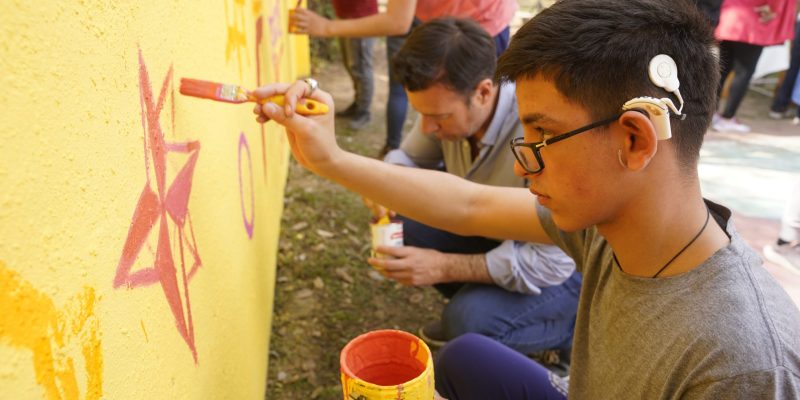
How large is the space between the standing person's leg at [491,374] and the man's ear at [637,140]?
0.87 metres

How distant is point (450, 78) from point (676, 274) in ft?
4.42

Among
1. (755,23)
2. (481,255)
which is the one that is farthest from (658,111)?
(755,23)

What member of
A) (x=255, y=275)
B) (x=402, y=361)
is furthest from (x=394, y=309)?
(x=402, y=361)

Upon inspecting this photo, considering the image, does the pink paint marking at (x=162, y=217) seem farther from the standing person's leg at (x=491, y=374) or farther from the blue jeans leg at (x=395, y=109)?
the blue jeans leg at (x=395, y=109)

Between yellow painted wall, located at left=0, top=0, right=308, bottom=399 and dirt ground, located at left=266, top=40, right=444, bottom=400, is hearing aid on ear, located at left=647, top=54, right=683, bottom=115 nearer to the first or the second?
yellow painted wall, located at left=0, top=0, right=308, bottom=399

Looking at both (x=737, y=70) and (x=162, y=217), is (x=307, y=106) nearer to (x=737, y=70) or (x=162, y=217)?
(x=162, y=217)

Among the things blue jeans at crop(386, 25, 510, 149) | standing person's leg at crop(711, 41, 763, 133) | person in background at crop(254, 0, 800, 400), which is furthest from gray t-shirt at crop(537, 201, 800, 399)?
standing person's leg at crop(711, 41, 763, 133)

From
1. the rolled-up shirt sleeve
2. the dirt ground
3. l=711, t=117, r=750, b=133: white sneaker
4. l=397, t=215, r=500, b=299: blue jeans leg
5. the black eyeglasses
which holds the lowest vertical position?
the dirt ground

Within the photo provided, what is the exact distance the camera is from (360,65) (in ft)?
17.9

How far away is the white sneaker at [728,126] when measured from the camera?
6395 mm

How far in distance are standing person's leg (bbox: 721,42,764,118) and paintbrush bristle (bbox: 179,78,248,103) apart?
19.9 feet

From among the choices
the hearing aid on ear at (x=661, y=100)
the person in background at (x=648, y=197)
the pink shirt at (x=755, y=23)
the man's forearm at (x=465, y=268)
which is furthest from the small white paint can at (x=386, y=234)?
the pink shirt at (x=755, y=23)

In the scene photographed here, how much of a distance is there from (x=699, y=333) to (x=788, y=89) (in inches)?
278

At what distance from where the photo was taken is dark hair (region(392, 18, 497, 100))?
2.38 meters
